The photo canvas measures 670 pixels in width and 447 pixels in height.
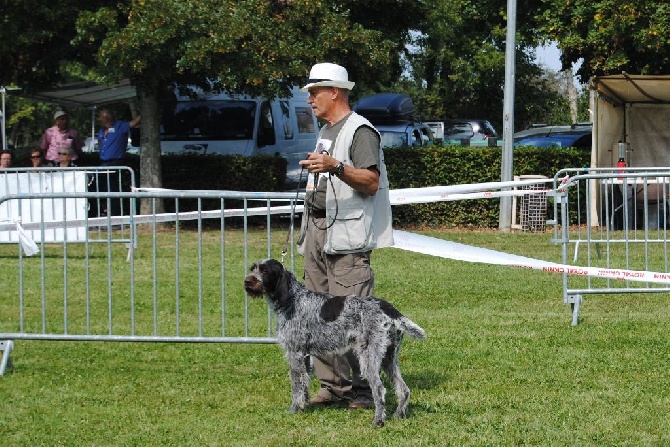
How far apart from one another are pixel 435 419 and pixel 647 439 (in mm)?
1210

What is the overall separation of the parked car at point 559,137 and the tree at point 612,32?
1.74 m

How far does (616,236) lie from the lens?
16094mm

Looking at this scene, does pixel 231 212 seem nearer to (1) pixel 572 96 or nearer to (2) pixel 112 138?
(2) pixel 112 138

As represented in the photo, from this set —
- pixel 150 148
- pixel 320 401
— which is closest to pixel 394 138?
pixel 150 148

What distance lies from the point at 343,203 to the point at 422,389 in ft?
5.20

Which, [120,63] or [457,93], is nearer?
[120,63]

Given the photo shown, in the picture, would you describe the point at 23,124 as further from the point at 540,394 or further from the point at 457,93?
the point at 540,394

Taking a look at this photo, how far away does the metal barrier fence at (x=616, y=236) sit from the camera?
34.5ft

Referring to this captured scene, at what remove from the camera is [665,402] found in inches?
291

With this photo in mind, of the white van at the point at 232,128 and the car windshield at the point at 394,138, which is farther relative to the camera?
the car windshield at the point at 394,138

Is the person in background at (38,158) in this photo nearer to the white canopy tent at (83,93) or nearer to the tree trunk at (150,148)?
the tree trunk at (150,148)

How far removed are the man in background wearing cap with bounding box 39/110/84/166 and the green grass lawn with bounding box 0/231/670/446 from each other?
1051 cm

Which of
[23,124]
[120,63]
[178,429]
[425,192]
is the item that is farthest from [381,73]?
[23,124]

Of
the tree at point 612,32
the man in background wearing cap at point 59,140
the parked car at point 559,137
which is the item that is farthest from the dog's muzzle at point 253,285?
the parked car at point 559,137
